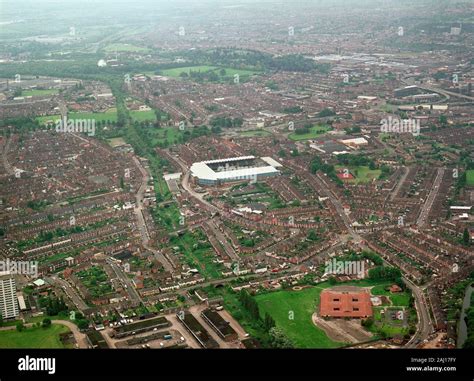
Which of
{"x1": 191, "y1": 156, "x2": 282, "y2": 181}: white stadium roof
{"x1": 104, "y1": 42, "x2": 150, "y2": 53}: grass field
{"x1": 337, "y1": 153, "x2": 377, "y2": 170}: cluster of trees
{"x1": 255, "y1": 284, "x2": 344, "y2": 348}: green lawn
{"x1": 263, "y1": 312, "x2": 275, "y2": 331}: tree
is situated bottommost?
{"x1": 337, "y1": 153, "x2": 377, "y2": 170}: cluster of trees

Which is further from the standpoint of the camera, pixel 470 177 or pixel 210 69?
pixel 210 69

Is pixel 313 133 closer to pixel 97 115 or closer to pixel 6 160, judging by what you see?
pixel 97 115

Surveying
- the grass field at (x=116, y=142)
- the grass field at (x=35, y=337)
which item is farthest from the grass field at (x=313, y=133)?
the grass field at (x=35, y=337)

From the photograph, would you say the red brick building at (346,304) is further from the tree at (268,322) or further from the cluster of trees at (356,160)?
the cluster of trees at (356,160)

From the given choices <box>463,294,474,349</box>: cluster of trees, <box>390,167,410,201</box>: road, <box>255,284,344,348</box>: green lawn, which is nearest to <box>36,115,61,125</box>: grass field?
<box>390,167,410,201</box>: road

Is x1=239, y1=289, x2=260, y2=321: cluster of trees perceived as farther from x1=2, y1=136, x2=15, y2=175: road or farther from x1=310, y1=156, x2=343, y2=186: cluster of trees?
x1=2, y1=136, x2=15, y2=175: road

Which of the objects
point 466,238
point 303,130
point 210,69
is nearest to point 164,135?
point 303,130

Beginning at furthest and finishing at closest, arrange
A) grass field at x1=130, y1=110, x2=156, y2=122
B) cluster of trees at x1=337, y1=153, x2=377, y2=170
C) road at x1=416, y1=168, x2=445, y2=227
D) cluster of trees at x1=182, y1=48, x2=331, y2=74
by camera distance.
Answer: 1. cluster of trees at x1=182, y1=48, x2=331, y2=74
2. grass field at x1=130, y1=110, x2=156, y2=122
3. cluster of trees at x1=337, y1=153, x2=377, y2=170
4. road at x1=416, y1=168, x2=445, y2=227
